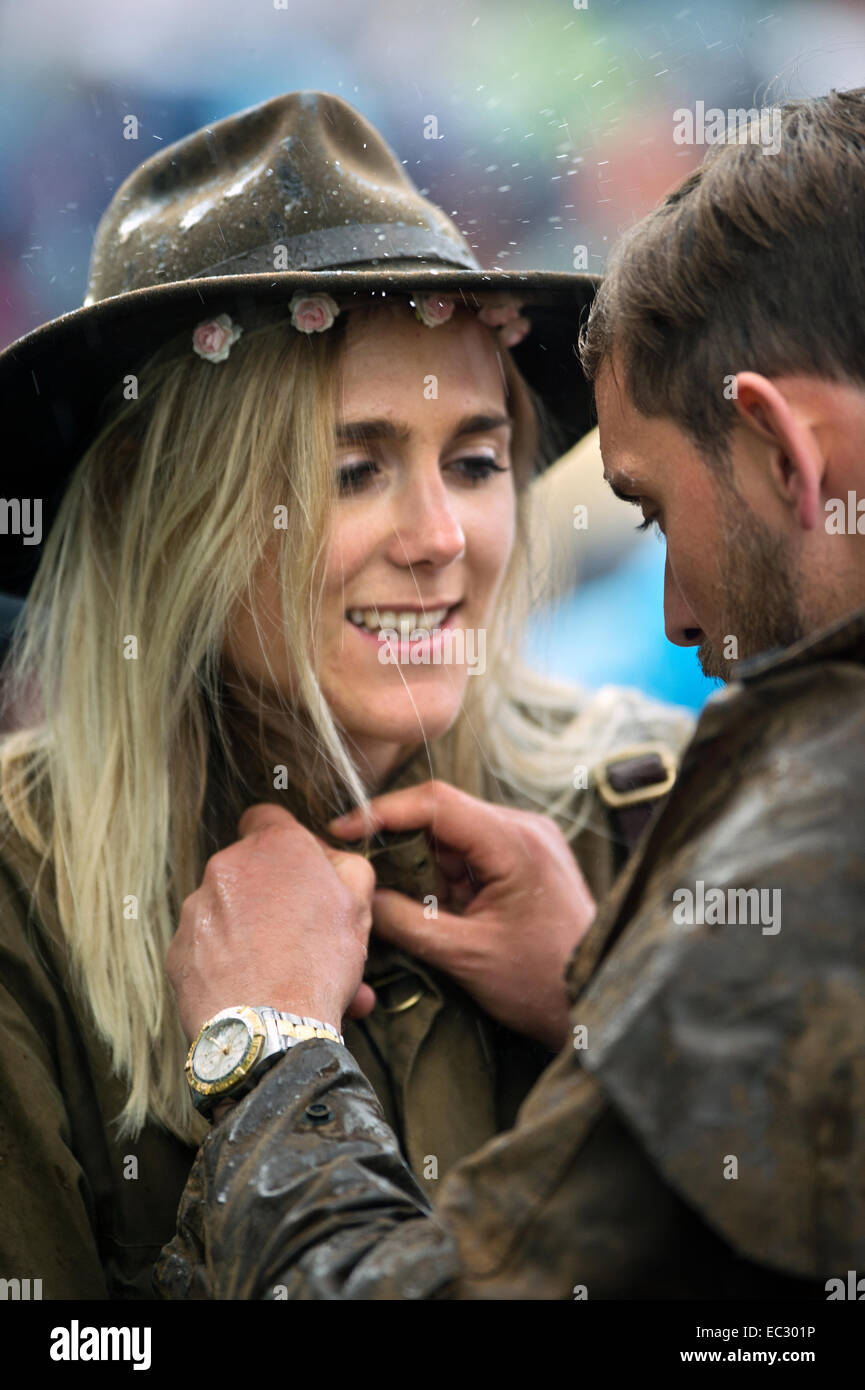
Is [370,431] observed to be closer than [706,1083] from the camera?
No

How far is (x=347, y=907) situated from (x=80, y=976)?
0.41 metres

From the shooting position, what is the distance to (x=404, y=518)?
6.32ft

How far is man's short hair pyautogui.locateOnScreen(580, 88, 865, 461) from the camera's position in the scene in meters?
1.31

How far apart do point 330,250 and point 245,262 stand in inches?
4.7

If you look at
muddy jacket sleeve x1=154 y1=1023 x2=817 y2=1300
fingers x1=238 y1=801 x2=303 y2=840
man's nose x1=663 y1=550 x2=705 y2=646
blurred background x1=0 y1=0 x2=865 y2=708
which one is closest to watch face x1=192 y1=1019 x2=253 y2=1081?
muddy jacket sleeve x1=154 y1=1023 x2=817 y2=1300

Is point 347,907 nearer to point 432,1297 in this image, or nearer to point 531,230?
point 432,1297

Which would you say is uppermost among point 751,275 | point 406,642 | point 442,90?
point 442,90

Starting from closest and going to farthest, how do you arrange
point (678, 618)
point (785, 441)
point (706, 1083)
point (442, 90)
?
point (706, 1083)
point (785, 441)
point (678, 618)
point (442, 90)

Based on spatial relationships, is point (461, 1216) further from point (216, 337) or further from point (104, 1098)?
point (216, 337)

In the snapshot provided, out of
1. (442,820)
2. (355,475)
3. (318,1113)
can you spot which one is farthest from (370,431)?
(318,1113)

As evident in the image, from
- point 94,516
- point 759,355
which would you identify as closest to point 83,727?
point 94,516

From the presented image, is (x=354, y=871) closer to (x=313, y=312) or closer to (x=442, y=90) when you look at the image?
(x=313, y=312)

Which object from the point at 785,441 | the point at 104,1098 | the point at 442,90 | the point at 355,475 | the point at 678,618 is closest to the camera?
the point at 785,441

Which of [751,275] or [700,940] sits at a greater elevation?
[751,275]
